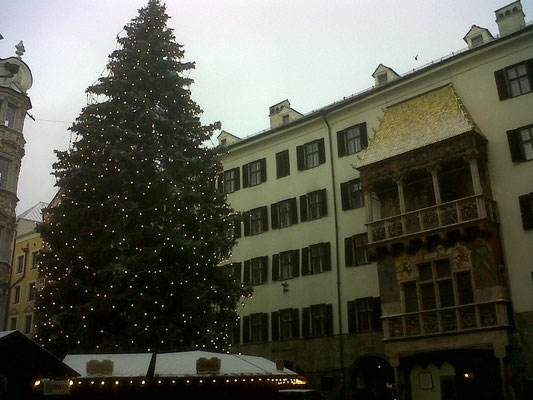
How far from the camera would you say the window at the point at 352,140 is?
107 feet

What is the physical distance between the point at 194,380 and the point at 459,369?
14336mm

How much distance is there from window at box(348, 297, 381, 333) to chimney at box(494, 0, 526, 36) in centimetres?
1520

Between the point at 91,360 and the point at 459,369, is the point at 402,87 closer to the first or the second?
the point at 459,369

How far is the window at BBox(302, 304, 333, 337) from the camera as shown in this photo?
31.0 meters

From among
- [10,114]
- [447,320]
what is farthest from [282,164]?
[10,114]

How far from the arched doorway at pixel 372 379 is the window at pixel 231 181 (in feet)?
47.1

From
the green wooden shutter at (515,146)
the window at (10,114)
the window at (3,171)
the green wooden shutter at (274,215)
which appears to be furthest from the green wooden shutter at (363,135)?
the window at (10,114)

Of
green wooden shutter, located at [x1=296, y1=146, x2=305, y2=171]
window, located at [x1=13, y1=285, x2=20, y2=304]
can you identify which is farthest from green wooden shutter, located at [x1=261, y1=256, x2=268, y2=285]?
window, located at [x1=13, y1=285, x2=20, y2=304]

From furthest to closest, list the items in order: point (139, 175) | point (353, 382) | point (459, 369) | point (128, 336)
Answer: point (353, 382) → point (459, 369) → point (139, 175) → point (128, 336)

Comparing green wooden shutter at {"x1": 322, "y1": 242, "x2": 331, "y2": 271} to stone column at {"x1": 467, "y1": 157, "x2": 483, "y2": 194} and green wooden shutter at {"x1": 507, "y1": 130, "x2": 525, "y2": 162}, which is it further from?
green wooden shutter at {"x1": 507, "y1": 130, "x2": 525, "y2": 162}

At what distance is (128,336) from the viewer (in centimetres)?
2144

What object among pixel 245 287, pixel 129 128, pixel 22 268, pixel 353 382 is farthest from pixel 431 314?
pixel 22 268

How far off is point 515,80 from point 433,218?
25.0 feet

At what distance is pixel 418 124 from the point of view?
29.2 metres
